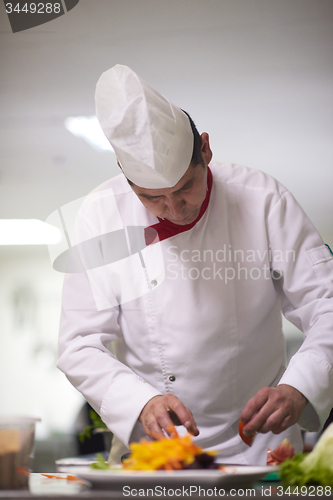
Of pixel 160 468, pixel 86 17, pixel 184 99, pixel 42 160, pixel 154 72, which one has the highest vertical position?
pixel 86 17

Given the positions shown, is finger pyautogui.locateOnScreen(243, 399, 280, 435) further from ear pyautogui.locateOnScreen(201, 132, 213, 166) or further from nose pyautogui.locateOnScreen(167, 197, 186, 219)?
ear pyautogui.locateOnScreen(201, 132, 213, 166)

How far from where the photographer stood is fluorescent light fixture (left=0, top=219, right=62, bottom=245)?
1979 mm

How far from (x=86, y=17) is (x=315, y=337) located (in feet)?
5.28

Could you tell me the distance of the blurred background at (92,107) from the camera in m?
1.86

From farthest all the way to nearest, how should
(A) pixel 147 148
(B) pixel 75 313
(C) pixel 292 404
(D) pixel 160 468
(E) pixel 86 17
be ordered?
(E) pixel 86 17
(B) pixel 75 313
(A) pixel 147 148
(C) pixel 292 404
(D) pixel 160 468

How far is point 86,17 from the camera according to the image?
1951mm

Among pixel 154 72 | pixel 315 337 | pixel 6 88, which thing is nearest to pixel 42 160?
pixel 6 88

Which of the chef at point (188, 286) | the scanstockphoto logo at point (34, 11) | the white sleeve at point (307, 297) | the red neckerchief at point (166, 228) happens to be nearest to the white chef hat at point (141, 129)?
the chef at point (188, 286)

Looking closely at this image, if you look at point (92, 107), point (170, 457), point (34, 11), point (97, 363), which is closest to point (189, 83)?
point (92, 107)

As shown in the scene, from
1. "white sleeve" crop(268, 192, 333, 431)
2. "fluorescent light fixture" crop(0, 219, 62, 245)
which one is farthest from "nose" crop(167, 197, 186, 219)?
"fluorescent light fixture" crop(0, 219, 62, 245)

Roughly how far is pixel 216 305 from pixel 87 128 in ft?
3.53

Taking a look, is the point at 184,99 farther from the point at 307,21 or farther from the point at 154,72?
the point at 307,21

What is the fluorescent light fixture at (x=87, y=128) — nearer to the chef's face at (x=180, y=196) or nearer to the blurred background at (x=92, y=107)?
the blurred background at (x=92, y=107)

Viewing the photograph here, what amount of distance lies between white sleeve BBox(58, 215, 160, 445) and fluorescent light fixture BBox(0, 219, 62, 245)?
1.98 ft
